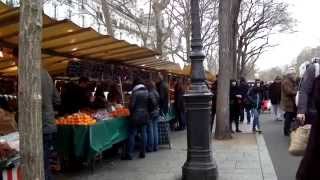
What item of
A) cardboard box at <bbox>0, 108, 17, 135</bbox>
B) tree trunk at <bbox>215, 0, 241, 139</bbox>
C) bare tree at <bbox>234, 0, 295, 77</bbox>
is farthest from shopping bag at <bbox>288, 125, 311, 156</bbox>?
bare tree at <bbox>234, 0, 295, 77</bbox>

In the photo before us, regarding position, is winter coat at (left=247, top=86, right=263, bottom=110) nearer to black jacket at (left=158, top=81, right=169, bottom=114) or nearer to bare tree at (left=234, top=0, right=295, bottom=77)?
black jacket at (left=158, top=81, right=169, bottom=114)

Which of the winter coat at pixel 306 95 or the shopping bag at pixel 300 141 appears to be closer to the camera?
the shopping bag at pixel 300 141

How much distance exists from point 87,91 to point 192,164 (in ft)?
13.4

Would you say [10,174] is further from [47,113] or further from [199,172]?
[199,172]

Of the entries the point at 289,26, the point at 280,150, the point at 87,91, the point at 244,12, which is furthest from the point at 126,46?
the point at 289,26

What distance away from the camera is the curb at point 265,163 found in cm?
940

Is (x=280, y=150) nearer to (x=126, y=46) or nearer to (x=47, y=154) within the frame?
(x=126, y=46)

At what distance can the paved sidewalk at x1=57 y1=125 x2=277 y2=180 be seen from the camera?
9.39 metres

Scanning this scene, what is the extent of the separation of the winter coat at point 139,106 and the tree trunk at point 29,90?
6275 mm

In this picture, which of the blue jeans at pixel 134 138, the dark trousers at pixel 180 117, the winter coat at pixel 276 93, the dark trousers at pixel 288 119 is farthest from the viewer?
the winter coat at pixel 276 93

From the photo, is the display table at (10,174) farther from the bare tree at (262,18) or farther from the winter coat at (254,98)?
the bare tree at (262,18)

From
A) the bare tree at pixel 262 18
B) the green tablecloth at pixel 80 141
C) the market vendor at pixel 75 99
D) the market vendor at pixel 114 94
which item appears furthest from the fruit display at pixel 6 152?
the bare tree at pixel 262 18

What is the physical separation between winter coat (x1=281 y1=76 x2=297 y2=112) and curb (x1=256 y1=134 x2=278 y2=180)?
131 centimetres

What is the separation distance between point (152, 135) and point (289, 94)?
15.5ft
